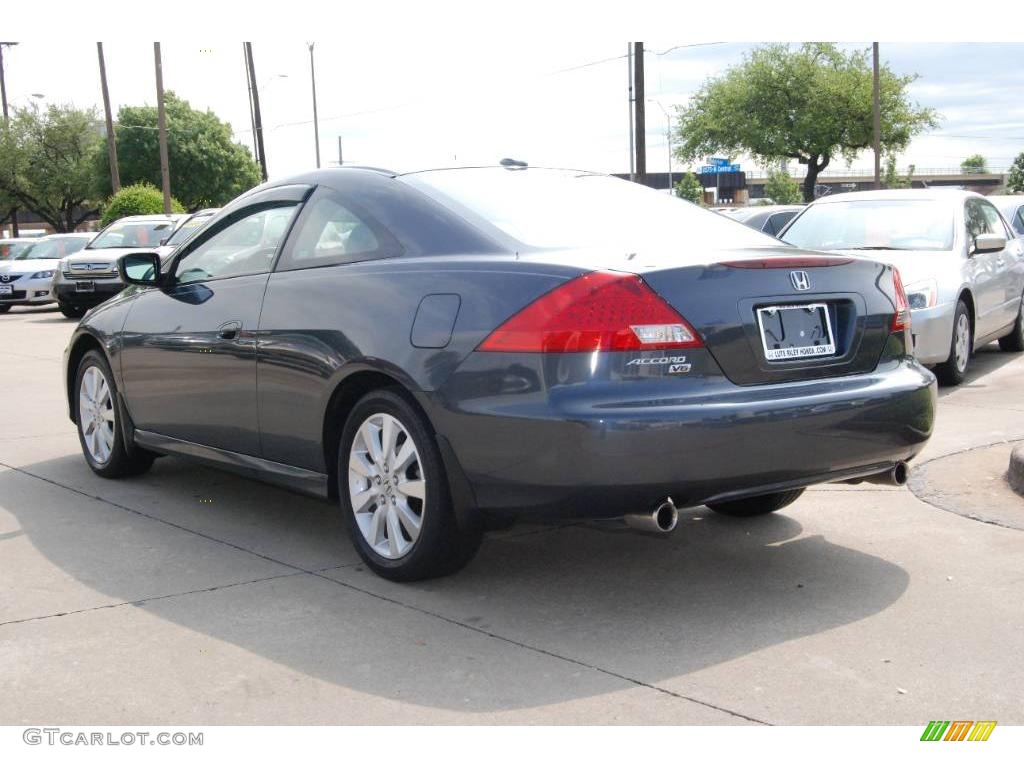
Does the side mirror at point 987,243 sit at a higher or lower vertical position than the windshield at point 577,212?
lower

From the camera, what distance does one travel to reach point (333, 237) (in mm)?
5199

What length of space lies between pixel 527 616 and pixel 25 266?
22237 mm

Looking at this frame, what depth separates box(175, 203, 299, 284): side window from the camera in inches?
219

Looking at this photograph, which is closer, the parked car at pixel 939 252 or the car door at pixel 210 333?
the car door at pixel 210 333

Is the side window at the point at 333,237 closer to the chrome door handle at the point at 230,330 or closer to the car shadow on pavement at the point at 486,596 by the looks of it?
the chrome door handle at the point at 230,330

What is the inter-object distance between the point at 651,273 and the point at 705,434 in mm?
573

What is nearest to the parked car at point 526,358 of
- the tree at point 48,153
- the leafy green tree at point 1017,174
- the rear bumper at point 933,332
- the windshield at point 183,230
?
the rear bumper at point 933,332

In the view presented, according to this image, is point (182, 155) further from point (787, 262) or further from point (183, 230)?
point (787, 262)

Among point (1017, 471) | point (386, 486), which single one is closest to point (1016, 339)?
point (1017, 471)

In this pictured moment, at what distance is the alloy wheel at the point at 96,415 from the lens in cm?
676

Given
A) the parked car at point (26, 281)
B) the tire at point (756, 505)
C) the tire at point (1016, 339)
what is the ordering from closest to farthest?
the tire at point (756, 505) < the tire at point (1016, 339) < the parked car at point (26, 281)

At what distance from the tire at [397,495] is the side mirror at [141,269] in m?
1.90
